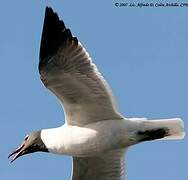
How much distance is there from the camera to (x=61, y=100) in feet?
48.0

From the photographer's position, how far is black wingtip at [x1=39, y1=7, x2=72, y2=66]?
14.3 metres

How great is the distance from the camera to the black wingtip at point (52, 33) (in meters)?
14.3

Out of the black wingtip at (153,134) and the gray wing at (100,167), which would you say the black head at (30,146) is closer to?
the gray wing at (100,167)

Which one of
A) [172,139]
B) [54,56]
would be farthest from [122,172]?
[54,56]

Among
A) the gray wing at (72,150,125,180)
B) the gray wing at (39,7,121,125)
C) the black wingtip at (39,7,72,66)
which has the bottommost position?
the gray wing at (72,150,125,180)

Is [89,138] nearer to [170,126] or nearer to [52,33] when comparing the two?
[170,126]

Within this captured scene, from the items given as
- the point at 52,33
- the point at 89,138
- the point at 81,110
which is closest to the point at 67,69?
the point at 52,33

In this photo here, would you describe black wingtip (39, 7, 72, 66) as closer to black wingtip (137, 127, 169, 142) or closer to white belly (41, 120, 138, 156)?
white belly (41, 120, 138, 156)

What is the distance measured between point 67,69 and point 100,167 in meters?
2.32

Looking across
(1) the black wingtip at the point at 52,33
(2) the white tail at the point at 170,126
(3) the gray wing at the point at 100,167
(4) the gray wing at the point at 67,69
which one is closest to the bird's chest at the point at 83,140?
(4) the gray wing at the point at 67,69

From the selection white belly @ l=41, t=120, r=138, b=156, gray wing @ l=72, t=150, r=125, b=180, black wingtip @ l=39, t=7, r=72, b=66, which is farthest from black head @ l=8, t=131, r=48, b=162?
black wingtip @ l=39, t=7, r=72, b=66

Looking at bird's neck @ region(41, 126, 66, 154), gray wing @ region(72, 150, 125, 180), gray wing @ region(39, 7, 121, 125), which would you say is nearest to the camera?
→ gray wing @ region(39, 7, 121, 125)

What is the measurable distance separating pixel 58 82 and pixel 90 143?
1.14m

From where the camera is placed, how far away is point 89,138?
48.4 ft
